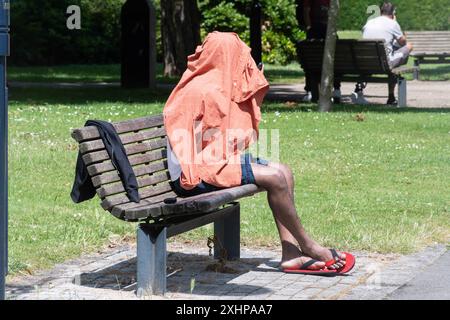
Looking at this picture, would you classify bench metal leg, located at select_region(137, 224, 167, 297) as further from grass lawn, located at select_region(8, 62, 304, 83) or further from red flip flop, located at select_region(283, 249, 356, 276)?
grass lawn, located at select_region(8, 62, 304, 83)

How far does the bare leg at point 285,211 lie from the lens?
22.9 ft

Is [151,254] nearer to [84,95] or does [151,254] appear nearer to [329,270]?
[329,270]

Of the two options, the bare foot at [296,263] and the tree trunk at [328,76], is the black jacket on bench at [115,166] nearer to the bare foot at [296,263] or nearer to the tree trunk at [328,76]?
Result: the bare foot at [296,263]

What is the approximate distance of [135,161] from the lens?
23.6 ft

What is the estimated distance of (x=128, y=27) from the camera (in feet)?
70.7

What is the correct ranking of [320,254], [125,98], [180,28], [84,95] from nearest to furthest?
1. [320,254]
2. [125,98]
3. [84,95]
4. [180,28]

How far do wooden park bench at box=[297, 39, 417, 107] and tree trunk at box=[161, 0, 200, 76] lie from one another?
18.9 ft

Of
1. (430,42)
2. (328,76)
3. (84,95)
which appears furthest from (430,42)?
(328,76)

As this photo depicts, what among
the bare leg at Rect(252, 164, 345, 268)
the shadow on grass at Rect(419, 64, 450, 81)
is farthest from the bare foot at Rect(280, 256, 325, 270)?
the shadow on grass at Rect(419, 64, 450, 81)

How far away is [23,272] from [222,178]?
1.35 meters

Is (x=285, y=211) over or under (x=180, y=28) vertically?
under

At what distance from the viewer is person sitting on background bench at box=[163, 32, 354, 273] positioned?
22.7ft

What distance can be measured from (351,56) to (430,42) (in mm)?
13744
